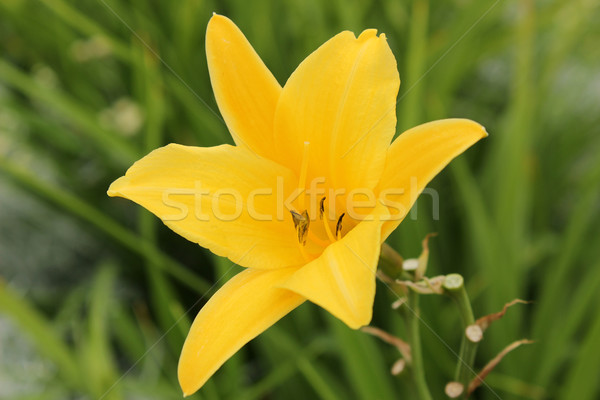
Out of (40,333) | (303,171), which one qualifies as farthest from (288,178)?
(40,333)

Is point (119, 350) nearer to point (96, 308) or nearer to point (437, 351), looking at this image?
point (96, 308)

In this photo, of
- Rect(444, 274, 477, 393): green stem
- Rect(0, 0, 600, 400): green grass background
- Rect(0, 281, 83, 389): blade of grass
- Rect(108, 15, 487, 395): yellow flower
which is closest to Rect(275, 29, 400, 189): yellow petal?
Rect(108, 15, 487, 395): yellow flower

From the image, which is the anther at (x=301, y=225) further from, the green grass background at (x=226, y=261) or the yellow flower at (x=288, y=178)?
the green grass background at (x=226, y=261)

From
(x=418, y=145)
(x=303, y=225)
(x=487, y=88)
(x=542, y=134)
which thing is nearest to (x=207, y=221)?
(x=303, y=225)

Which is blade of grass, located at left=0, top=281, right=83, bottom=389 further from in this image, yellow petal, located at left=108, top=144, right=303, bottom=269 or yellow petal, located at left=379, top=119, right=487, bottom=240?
yellow petal, located at left=379, top=119, right=487, bottom=240

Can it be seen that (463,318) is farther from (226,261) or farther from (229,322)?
(226,261)
